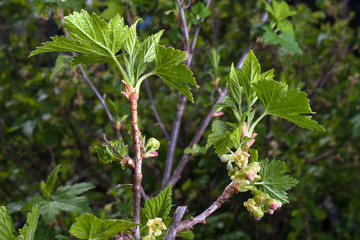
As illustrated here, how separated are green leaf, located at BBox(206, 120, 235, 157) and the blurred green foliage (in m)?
0.67

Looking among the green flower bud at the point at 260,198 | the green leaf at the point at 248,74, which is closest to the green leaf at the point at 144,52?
the green leaf at the point at 248,74

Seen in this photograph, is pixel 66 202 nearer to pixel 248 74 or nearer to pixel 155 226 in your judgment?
pixel 155 226

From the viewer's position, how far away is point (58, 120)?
4.97 feet

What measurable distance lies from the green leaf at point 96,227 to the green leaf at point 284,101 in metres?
0.24

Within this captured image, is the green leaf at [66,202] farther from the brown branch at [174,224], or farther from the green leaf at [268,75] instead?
the green leaf at [268,75]

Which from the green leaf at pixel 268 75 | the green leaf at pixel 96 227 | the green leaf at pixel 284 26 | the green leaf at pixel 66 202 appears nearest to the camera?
the green leaf at pixel 96 227

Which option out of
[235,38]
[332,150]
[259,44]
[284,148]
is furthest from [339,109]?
[259,44]

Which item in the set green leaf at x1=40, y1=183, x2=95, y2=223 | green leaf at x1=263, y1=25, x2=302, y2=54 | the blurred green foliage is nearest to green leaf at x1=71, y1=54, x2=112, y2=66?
green leaf at x1=40, y1=183, x2=95, y2=223

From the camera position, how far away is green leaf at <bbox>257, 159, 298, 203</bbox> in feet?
1.51

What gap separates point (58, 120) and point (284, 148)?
102cm

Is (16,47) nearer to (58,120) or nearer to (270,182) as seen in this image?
(58,120)

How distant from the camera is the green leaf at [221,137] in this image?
1.62ft

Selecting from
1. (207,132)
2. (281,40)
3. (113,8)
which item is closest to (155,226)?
(281,40)

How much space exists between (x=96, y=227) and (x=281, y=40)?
2.05 ft
